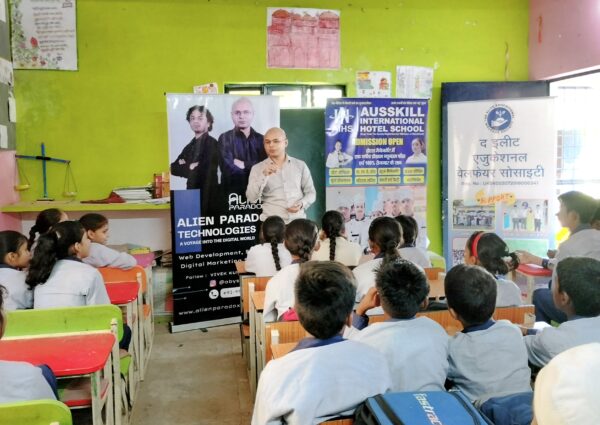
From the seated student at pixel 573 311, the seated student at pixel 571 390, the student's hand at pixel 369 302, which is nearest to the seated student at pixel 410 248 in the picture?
the student's hand at pixel 369 302

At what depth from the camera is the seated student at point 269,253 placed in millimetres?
3398

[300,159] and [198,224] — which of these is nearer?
[198,224]

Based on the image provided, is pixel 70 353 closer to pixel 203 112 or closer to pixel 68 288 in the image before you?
pixel 68 288

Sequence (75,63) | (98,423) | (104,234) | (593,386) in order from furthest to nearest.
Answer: (75,63)
(104,234)
(98,423)
(593,386)

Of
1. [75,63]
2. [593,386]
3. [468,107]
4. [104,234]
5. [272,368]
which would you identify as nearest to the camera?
[593,386]

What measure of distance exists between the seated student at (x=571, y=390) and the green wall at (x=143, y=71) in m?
4.53

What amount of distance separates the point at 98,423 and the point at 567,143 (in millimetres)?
5436

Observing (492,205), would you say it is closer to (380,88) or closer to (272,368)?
(380,88)

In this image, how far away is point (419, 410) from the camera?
4.11 feet

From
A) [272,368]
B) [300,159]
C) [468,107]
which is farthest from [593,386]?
[468,107]

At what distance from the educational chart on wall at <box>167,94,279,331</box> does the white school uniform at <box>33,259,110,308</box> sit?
183cm

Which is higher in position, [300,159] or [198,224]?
[300,159]

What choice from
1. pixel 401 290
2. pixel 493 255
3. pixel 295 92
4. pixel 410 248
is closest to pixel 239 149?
pixel 295 92

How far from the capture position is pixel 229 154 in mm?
4574
